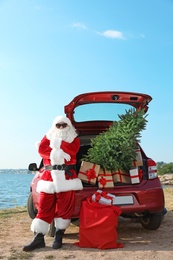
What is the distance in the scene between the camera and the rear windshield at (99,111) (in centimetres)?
572

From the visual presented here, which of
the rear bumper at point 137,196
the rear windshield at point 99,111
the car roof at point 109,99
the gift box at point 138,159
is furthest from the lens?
the rear windshield at point 99,111

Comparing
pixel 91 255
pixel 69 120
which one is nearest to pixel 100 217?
pixel 91 255

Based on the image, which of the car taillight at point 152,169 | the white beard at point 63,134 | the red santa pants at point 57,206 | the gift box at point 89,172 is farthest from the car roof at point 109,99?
the red santa pants at point 57,206

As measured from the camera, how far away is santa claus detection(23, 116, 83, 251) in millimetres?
4836

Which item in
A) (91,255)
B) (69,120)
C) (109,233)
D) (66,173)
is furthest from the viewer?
(69,120)

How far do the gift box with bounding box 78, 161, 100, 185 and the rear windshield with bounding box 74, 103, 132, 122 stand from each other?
0.90 m

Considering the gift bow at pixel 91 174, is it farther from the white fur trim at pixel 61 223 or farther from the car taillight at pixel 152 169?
the car taillight at pixel 152 169

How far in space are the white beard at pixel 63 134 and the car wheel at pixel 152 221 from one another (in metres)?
1.64

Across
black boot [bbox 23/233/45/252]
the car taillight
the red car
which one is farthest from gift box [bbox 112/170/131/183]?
black boot [bbox 23/233/45/252]

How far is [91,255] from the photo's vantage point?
4.31 meters

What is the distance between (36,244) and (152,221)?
71.4 inches

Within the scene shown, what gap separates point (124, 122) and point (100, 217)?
1.42 m

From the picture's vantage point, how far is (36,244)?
4.69 metres

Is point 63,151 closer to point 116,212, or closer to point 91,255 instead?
point 116,212
